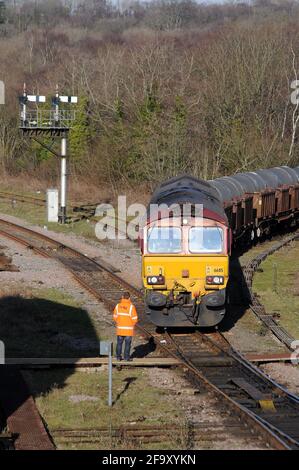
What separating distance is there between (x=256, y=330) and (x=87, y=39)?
344 ft

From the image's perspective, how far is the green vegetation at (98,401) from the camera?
12.2 metres

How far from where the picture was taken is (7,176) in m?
55.0

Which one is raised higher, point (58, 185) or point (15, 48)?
point (15, 48)

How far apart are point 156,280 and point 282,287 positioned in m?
7.48

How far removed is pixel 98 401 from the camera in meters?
13.3

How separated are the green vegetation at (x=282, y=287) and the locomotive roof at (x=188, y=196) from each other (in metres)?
3.32

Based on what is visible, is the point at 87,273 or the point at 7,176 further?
the point at 7,176

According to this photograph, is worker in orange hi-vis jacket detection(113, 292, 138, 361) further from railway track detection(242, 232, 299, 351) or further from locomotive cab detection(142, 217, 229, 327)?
railway track detection(242, 232, 299, 351)

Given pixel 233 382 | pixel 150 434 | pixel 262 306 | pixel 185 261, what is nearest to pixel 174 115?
pixel 262 306

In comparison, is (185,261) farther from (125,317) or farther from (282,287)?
(282,287)

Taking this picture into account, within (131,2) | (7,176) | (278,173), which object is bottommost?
(7,176)

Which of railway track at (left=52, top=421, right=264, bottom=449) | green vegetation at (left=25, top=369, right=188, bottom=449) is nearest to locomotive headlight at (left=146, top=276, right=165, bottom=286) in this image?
green vegetation at (left=25, top=369, right=188, bottom=449)

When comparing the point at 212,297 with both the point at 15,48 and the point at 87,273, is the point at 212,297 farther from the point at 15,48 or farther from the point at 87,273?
the point at 15,48
